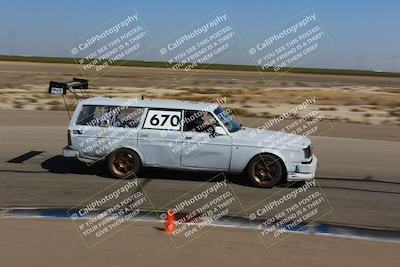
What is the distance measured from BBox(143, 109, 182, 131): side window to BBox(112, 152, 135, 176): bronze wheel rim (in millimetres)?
725

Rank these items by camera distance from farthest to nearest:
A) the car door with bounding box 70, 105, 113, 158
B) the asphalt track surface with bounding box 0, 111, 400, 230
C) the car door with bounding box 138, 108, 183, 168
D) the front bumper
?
the car door with bounding box 70, 105, 113, 158
the car door with bounding box 138, 108, 183, 168
the front bumper
the asphalt track surface with bounding box 0, 111, 400, 230

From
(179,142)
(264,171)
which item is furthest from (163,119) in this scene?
(264,171)

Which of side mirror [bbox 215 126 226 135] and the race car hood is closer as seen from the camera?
the race car hood

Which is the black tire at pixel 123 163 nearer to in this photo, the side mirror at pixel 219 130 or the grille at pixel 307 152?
the side mirror at pixel 219 130

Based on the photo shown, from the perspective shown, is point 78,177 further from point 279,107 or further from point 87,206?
point 279,107

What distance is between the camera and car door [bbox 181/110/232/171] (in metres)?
10.2

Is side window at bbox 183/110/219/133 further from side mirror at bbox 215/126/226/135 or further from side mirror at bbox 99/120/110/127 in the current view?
side mirror at bbox 99/120/110/127

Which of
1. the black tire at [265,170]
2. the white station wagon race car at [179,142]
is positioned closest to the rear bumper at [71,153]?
the white station wagon race car at [179,142]

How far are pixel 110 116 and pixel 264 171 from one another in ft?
10.9

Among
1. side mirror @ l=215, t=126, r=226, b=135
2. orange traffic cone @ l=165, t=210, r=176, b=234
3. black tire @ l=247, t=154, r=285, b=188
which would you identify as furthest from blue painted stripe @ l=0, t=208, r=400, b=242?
side mirror @ l=215, t=126, r=226, b=135

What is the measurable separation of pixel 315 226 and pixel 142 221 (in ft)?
8.65

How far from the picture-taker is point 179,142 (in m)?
A: 10.2

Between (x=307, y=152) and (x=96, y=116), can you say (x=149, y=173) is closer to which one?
(x=96, y=116)

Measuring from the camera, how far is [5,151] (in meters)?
13.1
